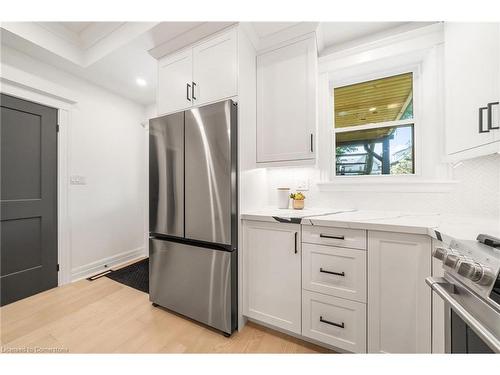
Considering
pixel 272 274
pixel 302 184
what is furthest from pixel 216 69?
pixel 272 274

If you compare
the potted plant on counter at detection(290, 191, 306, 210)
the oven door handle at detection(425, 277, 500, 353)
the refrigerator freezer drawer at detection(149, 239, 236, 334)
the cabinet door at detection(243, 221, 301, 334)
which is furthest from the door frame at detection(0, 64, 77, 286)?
the oven door handle at detection(425, 277, 500, 353)

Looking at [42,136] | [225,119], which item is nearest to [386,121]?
[225,119]

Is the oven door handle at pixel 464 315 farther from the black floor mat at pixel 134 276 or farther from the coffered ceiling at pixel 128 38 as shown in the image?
the black floor mat at pixel 134 276

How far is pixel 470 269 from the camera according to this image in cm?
64

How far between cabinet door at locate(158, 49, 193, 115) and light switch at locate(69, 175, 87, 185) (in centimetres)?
145

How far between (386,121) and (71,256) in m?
3.65

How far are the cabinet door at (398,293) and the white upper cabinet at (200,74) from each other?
146 centimetres

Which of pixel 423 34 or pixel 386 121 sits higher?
pixel 423 34

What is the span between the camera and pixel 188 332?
1521mm

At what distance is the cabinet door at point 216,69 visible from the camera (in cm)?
152

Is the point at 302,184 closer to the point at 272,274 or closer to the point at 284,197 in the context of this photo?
the point at 284,197

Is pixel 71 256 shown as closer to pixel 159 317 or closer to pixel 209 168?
pixel 159 317

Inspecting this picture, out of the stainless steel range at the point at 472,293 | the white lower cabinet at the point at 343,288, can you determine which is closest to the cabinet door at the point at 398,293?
the white lower cabinet at the point at 343,288

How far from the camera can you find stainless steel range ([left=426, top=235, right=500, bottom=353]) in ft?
1.90
